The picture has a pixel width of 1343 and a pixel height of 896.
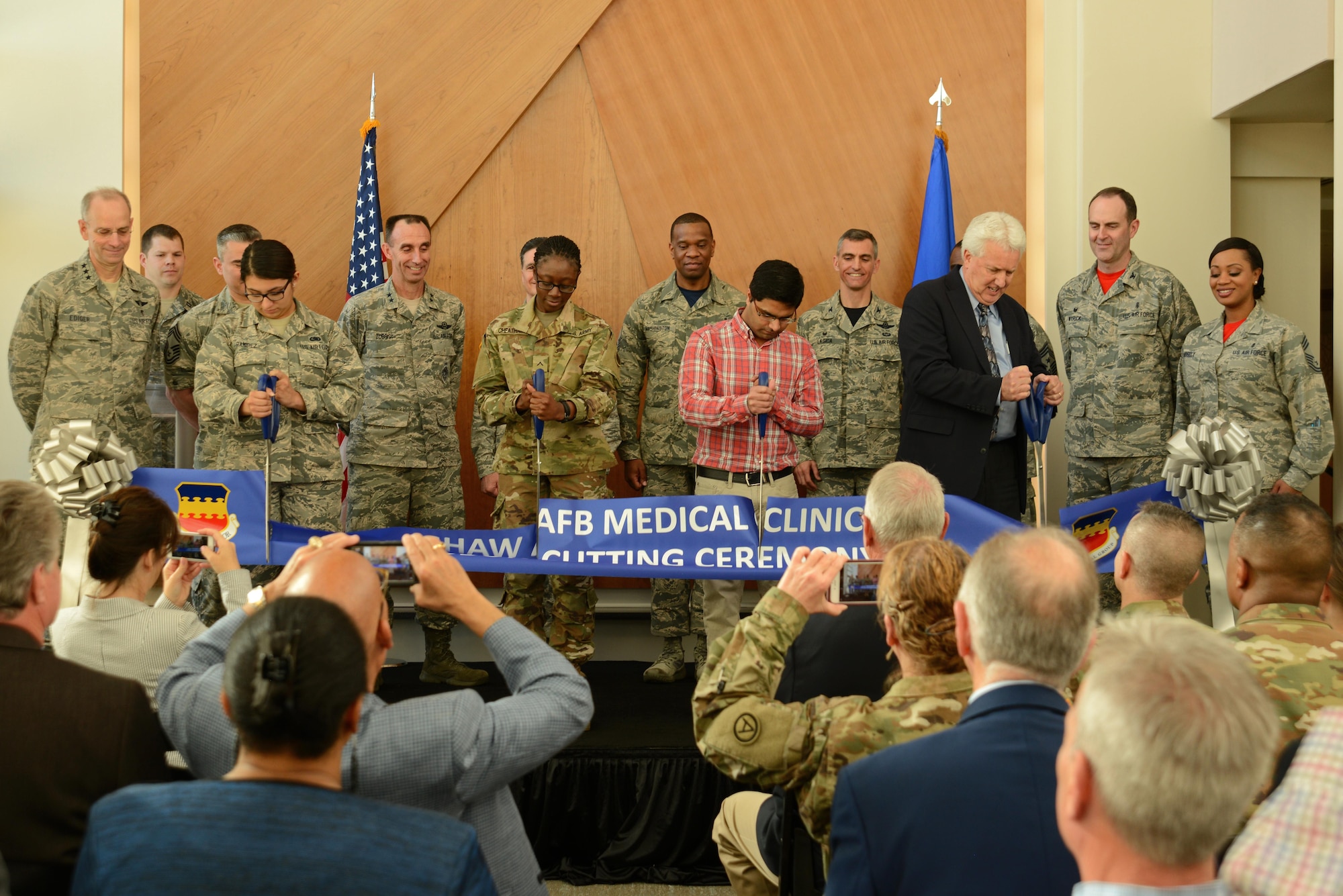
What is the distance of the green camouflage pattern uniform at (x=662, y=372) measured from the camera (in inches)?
213

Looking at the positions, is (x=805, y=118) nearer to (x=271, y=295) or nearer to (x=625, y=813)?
(x=271, y=295)

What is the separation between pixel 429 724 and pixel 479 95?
5.17m

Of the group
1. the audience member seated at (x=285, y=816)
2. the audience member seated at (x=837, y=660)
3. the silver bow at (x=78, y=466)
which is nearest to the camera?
the audience member seated at (x=285, y=816)

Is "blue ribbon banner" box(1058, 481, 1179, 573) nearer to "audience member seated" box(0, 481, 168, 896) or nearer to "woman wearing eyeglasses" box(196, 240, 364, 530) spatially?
"woman wearing eyeglasses" box(196, 240, 364, 530)

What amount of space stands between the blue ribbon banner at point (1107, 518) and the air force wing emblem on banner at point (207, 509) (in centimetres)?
304

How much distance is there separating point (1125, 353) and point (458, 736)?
4304 millimetres

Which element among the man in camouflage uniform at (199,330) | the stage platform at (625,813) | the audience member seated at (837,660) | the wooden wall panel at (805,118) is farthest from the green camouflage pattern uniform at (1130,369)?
the man in camouflage uniform at (199,330)

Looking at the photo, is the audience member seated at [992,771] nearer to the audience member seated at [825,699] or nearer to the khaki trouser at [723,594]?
the audience member seated at [825,699]

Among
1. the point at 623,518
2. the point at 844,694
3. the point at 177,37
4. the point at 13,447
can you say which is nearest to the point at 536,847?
the point at 623,518

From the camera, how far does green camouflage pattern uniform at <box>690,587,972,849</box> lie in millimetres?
1803

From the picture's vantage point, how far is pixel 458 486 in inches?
212

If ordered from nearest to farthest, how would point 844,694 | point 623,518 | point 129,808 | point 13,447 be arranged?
1. point 129,808
2. point 844,694
3. point 623,518
4. point 13,447

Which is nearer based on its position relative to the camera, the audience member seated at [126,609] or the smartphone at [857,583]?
the smartphone at [857,583]

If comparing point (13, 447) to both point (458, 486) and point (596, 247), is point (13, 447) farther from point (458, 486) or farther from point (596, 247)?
point (596, 247)
